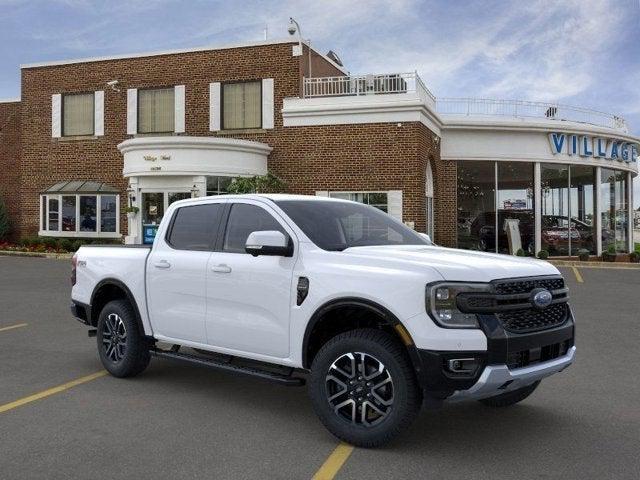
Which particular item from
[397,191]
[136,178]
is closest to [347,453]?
[397,191]

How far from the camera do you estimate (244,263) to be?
5445mm

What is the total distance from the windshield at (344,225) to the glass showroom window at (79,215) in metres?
21.6

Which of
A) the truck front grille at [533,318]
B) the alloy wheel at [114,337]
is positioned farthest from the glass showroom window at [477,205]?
the truck front grille at [533,318]

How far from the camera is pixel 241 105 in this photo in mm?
25141

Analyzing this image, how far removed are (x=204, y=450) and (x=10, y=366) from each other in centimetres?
371

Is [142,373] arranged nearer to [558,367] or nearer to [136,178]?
[558,367]

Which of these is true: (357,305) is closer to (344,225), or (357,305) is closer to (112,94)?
(344,225)

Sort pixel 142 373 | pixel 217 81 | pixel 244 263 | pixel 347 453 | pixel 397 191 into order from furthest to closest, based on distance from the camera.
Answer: pixel 217 81 < pixel 397 191 < pixel 142 373 < pixel 244 263 < pixel 347 453

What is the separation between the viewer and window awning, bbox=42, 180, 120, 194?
26.3 meters

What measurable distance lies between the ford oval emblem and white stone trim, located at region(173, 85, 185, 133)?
22.7 metres

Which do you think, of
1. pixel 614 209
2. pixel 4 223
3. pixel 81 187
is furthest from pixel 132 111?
pixel 614 209

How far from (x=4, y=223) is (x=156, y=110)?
890 cm

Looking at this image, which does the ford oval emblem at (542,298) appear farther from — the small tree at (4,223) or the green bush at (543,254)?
the small tree at (4,223)

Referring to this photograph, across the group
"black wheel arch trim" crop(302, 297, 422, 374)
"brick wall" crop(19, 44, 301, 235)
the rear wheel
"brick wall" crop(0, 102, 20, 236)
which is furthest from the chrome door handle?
"brick wall" crop(0, 102, 20, 236)
